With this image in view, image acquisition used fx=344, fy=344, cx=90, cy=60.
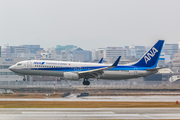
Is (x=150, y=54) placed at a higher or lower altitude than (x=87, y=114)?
higher

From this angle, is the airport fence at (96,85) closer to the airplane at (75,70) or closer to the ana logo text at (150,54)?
the ana logo text at (150,54)

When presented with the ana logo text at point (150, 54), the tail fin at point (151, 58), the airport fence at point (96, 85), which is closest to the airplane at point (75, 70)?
the tail fin at point (151, 58)

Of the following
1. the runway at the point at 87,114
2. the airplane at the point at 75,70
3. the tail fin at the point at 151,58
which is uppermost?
the tail fin at the point at 151,58

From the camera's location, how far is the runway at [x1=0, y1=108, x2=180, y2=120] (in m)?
44.6

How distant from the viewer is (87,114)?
47375mm

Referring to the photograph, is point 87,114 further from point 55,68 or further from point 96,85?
point 96,85

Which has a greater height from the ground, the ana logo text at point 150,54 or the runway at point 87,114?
the ana logo text at point 150,54

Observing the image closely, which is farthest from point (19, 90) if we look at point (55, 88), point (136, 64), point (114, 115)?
point (114, 115)

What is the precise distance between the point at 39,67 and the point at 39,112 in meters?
19.9

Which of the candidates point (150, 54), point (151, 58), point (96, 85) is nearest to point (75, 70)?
point (151, 58)

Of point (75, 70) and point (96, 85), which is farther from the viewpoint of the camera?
point (96, 85)

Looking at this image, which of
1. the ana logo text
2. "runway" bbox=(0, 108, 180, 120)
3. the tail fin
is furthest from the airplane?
"runway" bbox=(0, 108, 180, 120)

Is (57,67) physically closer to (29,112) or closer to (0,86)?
(29,112)

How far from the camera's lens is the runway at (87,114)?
1756 inches
